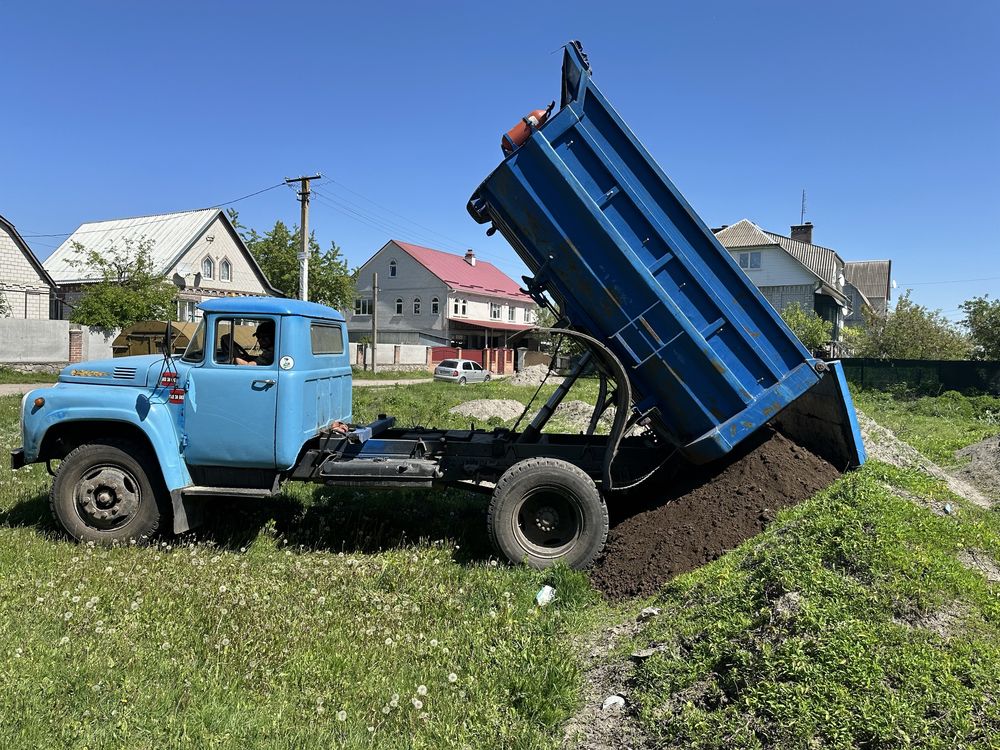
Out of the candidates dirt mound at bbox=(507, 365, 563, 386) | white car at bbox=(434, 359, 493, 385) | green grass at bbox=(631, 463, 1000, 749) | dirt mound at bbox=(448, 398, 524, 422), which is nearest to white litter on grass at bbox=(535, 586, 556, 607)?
green grass at bbox=(631, 463, 1000, 749)

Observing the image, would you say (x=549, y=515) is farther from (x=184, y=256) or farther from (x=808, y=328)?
(x=184, y=256)

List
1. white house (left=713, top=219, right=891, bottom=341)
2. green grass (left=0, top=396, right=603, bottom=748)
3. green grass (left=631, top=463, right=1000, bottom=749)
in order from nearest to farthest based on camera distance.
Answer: green grass (left=631, top=463, right=1000, bottom=749) < green grass (left=0, top=396, right=603, bottom=748) < white house (left=713, top=219, right=891, bottom=341)

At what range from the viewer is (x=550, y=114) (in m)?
5.50

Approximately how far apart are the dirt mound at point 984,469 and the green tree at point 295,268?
135ft

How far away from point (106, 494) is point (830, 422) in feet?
20.5

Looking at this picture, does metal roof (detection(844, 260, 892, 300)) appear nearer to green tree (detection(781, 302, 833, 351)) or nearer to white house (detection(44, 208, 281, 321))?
green tree (detection(781, 302, 833, 351))

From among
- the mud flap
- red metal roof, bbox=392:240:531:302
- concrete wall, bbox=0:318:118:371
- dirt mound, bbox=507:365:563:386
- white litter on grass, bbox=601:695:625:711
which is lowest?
white litter on grass, bbox=601:695:625:711

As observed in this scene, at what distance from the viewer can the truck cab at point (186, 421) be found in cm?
572

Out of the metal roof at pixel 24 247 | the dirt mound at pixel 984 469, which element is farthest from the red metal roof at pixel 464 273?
the dirt mound at pixel 984 469

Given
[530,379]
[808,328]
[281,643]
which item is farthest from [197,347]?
[808,328]

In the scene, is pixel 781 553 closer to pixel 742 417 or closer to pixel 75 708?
pixel 742 417

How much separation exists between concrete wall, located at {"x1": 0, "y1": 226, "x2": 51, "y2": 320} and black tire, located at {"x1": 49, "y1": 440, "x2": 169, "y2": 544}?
32.0 m

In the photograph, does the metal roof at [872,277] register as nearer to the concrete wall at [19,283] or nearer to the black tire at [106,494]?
the concrete wall at [19,283]

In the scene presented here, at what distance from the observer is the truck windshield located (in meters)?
5.85
